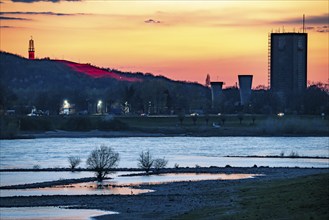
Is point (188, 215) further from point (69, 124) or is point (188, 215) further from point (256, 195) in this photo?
point (69, 124)

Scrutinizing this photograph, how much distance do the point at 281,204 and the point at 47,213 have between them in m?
12.4

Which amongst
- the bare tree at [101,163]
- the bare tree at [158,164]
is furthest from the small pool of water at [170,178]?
the bare tree at [158,164]

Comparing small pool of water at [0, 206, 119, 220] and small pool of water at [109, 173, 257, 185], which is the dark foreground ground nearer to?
small pool of water at [0, 206, 119, 220]

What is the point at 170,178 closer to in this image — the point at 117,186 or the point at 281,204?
the point at 117,186

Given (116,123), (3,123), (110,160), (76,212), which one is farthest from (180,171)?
(116,123)

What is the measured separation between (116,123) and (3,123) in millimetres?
27198

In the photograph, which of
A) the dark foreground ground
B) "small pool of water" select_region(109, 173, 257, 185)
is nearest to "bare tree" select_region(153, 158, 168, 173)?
"small pool of water" select_region(109, 173, 257, 185)

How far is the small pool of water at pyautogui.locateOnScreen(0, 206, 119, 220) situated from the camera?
143 ft

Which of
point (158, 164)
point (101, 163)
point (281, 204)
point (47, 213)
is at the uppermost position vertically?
point (101, 163)

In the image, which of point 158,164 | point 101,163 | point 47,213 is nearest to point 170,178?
point 101,163

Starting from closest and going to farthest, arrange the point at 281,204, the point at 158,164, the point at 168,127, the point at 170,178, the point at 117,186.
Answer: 1. the point at 281,204
2. the point at 117,186
3. the point at 170,178
4. the point at 158,164
5. the point at 168,127

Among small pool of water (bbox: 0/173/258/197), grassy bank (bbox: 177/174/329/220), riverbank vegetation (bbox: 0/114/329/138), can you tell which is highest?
riverbank vegetation (bbox: 0/114/329/138)

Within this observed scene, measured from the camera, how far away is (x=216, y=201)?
159 ft

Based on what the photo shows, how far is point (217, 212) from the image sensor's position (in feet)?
138
